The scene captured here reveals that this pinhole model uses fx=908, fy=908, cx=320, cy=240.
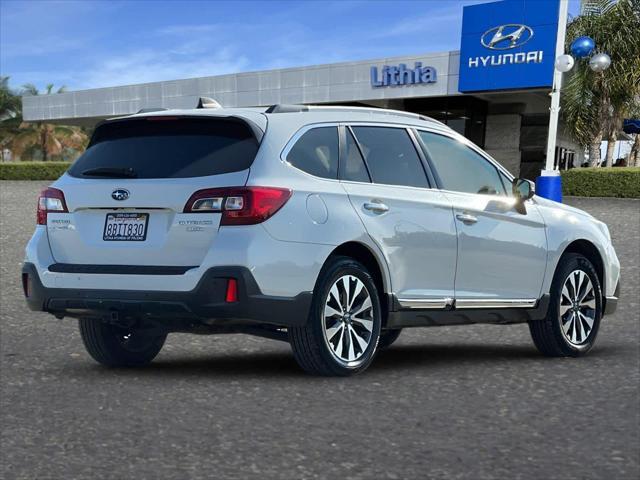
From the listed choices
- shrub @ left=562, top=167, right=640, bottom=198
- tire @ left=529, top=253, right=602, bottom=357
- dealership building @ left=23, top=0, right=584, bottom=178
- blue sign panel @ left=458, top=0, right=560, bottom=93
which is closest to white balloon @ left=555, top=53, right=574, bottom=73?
shrub @ left=562, top=167, right=640, bottom=198

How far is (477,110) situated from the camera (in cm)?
4397

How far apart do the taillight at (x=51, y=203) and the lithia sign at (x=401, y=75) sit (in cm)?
3512

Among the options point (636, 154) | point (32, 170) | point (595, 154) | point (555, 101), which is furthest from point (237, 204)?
point (32, 170)

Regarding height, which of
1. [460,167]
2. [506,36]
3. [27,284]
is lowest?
[27,284]

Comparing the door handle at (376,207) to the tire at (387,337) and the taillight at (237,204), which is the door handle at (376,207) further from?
the tire at (387,337)

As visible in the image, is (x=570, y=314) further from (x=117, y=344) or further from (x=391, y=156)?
(x=117, y=344)

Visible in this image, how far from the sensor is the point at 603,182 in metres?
28.0

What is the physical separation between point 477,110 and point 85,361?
3906 centimetres

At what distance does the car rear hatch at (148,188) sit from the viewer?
17.4 feet

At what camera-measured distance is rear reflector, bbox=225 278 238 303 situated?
5230 mm

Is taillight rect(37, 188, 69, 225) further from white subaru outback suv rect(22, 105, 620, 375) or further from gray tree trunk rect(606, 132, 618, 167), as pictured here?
gray tree trunk rect(606, 132, 618, 167)

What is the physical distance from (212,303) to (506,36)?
3333 centimetres

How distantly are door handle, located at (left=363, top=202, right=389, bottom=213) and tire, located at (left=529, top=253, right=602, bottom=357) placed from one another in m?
1.98

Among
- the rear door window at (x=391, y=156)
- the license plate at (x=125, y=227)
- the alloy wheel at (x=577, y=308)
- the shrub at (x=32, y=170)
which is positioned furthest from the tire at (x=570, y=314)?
the shrub at (x=32, y=170)
